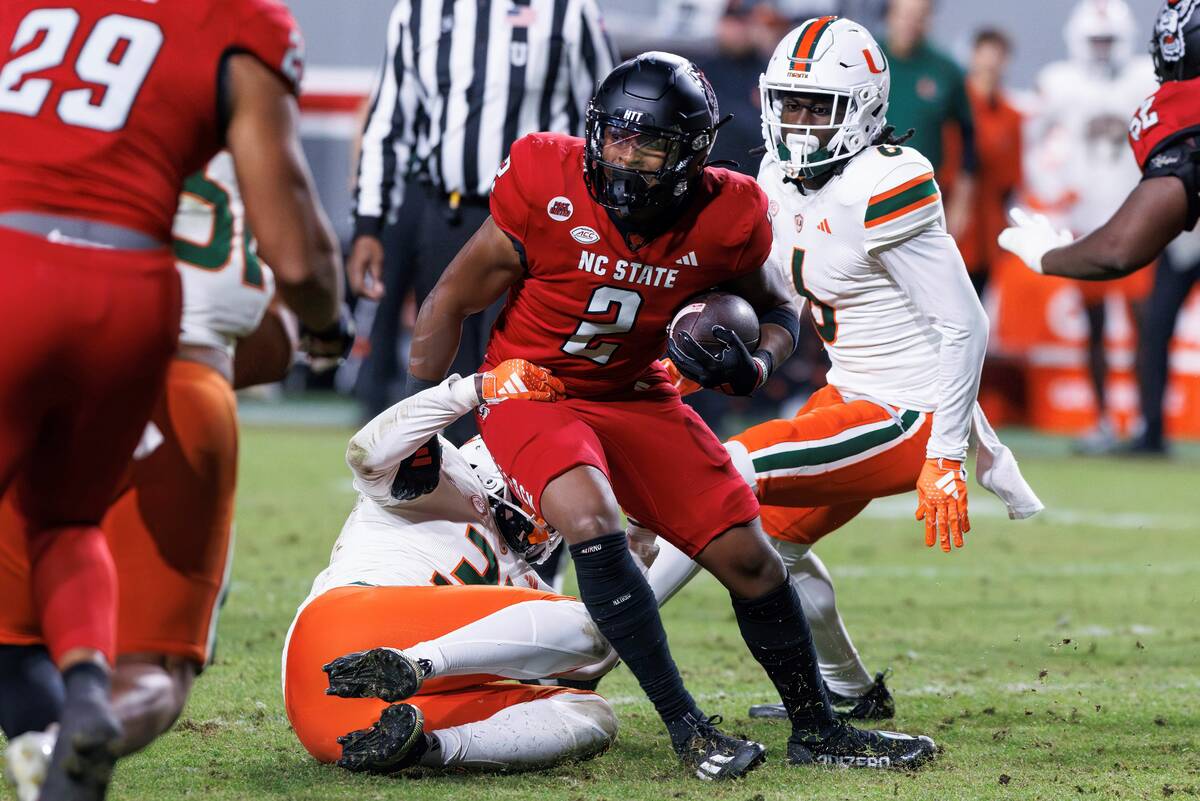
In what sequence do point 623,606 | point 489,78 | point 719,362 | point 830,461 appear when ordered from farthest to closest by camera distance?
1. point 489,78
2. point 830,461
3. point 719,362
4. point 623,606

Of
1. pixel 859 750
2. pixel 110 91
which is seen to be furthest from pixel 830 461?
pixel 110 91

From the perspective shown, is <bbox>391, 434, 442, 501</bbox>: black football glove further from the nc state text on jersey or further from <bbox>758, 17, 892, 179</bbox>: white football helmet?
<bbox>758, 17, 892, 179</bbox>: white football helmet

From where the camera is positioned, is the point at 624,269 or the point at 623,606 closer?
the point at 623,606

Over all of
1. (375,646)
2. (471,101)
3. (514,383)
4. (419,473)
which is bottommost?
(375,646)

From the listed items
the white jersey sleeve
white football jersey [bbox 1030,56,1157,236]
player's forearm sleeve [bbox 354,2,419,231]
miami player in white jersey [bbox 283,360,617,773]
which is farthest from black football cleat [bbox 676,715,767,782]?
white football jersey [bbox 1030,56,1157,236]

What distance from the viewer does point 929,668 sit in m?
4.71

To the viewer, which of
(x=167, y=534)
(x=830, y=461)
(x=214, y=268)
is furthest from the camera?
(x=830, y=461)

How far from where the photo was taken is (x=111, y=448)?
2.46 m

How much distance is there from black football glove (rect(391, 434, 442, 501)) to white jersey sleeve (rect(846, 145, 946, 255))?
1.19 metres

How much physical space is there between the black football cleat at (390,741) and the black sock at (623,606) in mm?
415

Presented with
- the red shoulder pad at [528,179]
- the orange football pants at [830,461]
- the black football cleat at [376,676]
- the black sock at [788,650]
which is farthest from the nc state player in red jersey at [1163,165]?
the black football cleat at [376,676]

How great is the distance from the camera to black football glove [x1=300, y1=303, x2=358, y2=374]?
2627 mm

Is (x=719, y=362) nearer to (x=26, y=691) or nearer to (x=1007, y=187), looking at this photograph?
(x=26, y=691)

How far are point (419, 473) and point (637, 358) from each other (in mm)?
551
